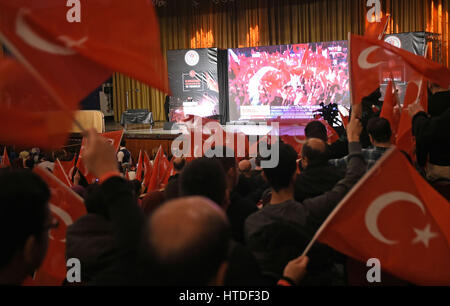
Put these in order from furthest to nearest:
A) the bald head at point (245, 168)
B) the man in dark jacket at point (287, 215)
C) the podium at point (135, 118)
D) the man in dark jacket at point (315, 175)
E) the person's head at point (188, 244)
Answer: the podium at point (135, 118) → the bald head at point (245, 168) → the man in dark jacket at point (315, 175) → the man in dark jacket at point (287, 215) → the person's head at point (188, 244)

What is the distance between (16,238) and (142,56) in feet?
2.95

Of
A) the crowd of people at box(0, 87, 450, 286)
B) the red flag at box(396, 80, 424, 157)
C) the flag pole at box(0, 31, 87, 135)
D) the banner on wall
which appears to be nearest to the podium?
the banner on wall

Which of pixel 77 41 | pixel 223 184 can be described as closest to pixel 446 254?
pixel 223 184

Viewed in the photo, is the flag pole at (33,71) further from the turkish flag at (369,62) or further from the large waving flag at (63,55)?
the turkish flag at (369,62)

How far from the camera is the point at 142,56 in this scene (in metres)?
1.75

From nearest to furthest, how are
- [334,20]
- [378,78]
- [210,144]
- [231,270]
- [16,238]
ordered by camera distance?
[16,238]
[231,270]
[378,78]
[210,144]
[334,20]

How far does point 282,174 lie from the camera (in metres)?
1.81

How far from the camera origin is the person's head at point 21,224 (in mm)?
1057

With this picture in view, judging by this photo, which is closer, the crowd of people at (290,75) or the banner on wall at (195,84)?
the crowd of people at (290,75)

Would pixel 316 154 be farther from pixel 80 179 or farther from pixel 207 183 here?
pixel 80 179

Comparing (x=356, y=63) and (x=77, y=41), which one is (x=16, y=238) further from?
(x=356, y=63)

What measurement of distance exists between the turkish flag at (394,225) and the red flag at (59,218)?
100 cm

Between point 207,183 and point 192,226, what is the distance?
0.62 meters

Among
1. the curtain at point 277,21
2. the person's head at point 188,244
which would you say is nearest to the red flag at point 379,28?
the person's head at point 188,244
